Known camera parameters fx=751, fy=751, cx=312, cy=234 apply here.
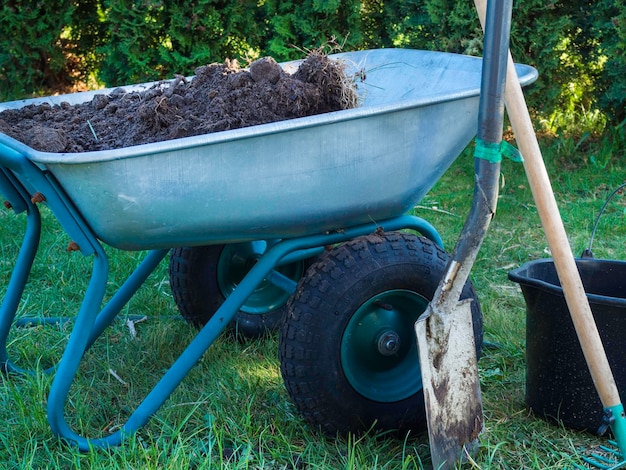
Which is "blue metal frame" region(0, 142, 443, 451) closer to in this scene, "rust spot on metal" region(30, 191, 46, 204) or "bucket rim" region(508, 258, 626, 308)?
"rust spot on metal" region(30, 191, 46, 204)

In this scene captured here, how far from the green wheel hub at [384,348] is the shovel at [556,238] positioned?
0.41 meters

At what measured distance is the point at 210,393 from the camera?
2260mm

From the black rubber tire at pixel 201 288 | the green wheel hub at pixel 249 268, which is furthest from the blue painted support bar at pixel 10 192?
the green wheel hub at pixel 249 268

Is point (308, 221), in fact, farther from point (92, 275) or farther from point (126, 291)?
point (126, 291)

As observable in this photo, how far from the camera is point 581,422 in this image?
2037 millimetres

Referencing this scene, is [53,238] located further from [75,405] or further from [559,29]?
[559,29]

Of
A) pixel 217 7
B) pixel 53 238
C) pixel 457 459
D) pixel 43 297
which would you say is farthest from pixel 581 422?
pixel 217 7

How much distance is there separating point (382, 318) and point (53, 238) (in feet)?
6.81

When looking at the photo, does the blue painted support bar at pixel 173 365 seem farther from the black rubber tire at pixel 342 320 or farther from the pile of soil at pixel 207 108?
the pile of soil at pixel 207 108

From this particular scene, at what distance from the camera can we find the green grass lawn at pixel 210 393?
6.41ft

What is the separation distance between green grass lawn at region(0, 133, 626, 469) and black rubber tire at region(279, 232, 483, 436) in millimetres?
82

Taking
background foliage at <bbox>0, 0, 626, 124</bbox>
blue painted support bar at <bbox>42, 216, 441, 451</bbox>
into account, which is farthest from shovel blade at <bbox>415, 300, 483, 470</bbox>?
background foliage at <bbox>0, 0, 626, 124</bbox>

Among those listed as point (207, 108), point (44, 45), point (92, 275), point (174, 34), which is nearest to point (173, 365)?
point (92, 275)

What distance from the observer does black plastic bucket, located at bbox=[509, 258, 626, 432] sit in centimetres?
195
